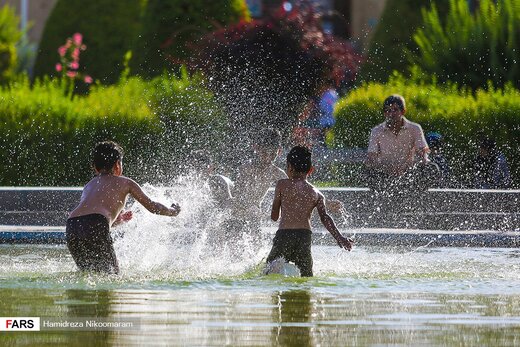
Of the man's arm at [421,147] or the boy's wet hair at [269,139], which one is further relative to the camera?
the man's arm at [421,147]

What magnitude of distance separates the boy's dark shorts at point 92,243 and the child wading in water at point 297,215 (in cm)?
107

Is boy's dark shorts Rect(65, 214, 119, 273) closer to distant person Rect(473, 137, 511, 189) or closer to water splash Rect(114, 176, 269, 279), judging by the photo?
water splash Rect(114, 176, 269, 279)

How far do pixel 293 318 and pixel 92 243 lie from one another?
2.62 meters

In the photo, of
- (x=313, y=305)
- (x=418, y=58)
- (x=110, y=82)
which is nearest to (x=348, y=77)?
(x=418, y=58)

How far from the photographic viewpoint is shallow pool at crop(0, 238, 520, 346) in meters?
7.16

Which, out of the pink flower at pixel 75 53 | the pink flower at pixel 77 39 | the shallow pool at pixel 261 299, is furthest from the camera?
the pink flower at pixel 77 39

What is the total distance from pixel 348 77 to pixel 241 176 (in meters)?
13.1

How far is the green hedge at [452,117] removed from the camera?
17781 millimetres

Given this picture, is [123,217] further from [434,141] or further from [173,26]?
[173,26]

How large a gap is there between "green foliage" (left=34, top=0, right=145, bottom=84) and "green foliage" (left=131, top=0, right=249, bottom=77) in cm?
436

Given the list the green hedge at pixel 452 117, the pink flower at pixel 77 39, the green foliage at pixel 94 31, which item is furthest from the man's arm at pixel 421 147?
the green foliage at pixel 94 31

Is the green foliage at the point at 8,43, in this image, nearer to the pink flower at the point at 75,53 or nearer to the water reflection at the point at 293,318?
the pink flower at the point at 75,53

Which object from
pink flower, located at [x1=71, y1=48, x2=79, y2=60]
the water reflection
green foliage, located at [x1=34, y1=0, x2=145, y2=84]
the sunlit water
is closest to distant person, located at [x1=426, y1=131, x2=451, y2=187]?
the sunlit water

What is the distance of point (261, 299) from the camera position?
8.93 meters
